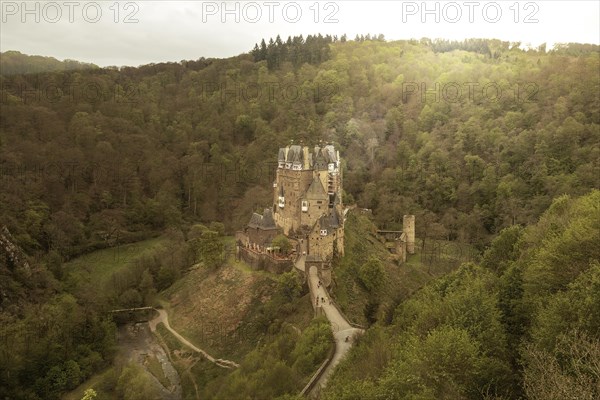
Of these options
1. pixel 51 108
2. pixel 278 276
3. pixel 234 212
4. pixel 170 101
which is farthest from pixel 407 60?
pixel 278 276

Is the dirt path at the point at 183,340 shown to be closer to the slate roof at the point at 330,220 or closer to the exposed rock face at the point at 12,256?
the exposed rock face at the point at 12,256

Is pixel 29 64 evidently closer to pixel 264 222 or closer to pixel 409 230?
pixel 264 222

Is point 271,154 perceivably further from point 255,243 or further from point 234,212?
point 255,243

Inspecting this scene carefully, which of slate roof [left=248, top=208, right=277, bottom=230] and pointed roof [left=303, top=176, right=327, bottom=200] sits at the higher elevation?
pointed roof [left=303, top=176, right=327, bottom=200]

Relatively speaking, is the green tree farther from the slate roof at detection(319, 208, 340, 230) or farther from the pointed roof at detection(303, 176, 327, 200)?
the pointed roof at detection(303, 176, 327, 200)

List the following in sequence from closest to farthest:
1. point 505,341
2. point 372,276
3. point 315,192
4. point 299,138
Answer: point 505,341
point 372,276
point 315,192
point 299,138


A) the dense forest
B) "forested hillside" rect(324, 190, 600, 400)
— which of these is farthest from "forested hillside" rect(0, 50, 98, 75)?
"forested hillside" rect(324, 190, 600, 400)

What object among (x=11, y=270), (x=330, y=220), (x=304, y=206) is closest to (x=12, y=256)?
(x=11, y=270)

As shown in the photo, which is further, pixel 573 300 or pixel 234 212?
pixel 234 212

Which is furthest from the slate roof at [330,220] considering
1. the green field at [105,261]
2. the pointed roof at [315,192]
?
the green field at [105,261]
